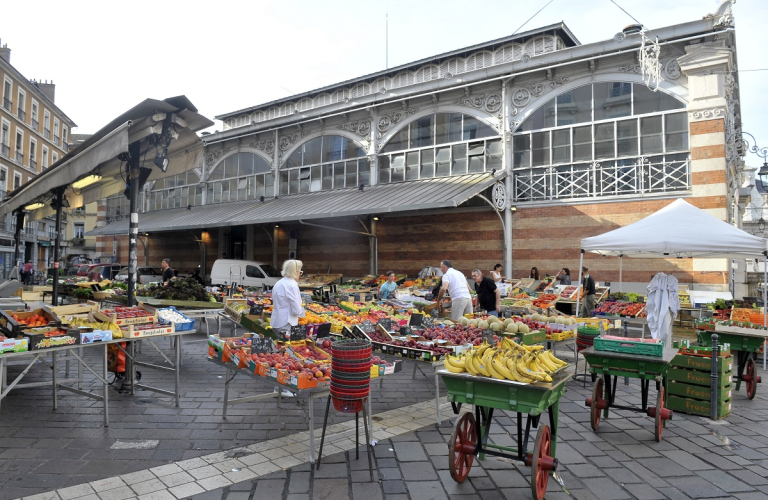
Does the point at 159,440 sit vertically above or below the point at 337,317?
below

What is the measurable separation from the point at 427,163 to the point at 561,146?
5.05m

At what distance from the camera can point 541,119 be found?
15969 millimetres

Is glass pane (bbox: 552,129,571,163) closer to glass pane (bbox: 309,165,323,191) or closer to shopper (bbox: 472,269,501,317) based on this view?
shopper (bbox: 472,269,501,317)

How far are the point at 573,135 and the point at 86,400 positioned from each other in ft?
49.5

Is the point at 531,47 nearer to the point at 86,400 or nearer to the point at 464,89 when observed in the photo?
the point at 464,89

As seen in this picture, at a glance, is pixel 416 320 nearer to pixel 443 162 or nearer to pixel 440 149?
pixel 443 162

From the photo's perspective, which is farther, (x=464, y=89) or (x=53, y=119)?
(x=53, y=119)

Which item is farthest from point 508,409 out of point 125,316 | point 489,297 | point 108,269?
point 108,269

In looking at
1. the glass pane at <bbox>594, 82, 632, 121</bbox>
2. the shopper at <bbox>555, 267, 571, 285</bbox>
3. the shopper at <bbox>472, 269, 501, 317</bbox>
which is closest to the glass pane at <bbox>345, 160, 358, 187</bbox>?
the shopper at <bbox>555, 267, 571, 285</bbox>

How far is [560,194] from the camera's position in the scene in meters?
15.6

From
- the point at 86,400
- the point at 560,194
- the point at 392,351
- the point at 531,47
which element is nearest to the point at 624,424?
the point at 392,351

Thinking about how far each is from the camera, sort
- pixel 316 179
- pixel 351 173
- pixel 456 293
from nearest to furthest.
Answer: pixel 456 293, pixel 351 173, pixel 316 179

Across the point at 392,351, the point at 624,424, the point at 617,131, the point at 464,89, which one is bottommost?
the point at 624,424

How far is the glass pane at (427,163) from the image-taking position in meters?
18.1
